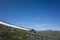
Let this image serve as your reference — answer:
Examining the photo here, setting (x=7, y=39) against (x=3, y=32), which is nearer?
(x=7, y=39)

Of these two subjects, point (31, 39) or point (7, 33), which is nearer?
point (7, 33)

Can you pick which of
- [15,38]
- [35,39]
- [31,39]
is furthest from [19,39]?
[35,39]

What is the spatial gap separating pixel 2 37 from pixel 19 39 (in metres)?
2.35

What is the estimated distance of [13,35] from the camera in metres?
19.2

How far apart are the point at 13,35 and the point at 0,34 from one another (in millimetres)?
1849

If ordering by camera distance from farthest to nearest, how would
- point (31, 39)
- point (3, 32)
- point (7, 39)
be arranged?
point (31, 39) → point (3, 32) → point (7, 39)

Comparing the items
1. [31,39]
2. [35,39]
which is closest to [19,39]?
[31,39]

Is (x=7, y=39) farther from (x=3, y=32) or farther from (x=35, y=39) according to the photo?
(x=35, y=39)

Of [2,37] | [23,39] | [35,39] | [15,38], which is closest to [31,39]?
[35,39]

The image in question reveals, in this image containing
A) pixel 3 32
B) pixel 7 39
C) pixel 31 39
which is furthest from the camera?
pixel 31 39

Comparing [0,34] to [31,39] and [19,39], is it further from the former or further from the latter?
[31,39]

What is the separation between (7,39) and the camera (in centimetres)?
1800

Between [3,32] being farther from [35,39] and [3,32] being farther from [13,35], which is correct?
[35,39]

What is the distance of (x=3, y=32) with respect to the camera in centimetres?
1920
